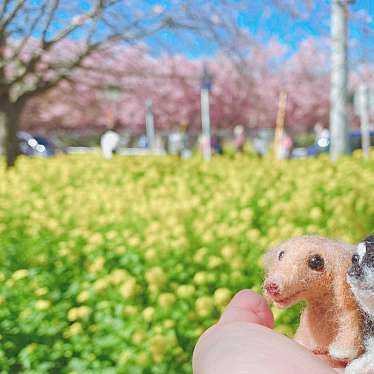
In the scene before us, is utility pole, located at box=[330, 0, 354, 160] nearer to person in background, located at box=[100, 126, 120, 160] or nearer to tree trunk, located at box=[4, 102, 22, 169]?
tree trunk, located at box=[4, 102, 22, 169]

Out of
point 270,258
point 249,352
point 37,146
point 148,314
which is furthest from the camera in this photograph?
point 37,146

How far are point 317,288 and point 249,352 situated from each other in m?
0.23

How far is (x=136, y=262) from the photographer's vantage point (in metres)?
2.78

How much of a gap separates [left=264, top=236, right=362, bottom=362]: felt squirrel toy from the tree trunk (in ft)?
24.3

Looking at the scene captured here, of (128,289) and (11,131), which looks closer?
(128,289)

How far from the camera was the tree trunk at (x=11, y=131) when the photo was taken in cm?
809

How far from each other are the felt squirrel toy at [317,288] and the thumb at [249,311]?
5cm

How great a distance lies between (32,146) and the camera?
2017 cm

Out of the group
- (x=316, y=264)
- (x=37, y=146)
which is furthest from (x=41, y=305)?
(x=37, y=146)

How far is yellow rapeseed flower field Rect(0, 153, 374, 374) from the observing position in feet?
6.84

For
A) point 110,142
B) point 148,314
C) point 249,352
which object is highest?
point 110,142

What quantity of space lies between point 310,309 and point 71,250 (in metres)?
2.06

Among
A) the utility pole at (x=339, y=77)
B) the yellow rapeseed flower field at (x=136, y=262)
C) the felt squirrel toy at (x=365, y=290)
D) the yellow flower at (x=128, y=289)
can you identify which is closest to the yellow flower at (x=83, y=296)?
the yellow rapeseed flower field at (x=136, y=262)

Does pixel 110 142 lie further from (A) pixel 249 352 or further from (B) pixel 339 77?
(A) pixel 249 352
